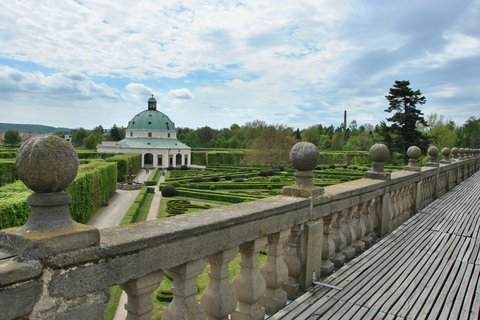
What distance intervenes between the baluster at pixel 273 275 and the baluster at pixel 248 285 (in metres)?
0.35

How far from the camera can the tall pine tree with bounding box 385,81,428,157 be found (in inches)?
1751

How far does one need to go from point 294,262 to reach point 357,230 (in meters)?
1.85

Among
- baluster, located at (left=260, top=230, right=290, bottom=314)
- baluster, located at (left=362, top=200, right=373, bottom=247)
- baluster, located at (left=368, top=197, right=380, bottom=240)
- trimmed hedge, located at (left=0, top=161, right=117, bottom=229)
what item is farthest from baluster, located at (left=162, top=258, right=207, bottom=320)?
trimmed hedge, located at (left=0, top=161, right=117, bottom=229)

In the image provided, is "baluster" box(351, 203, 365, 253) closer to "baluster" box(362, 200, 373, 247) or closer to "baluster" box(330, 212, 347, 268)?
"baluster" box(362, 200, 373, 247)

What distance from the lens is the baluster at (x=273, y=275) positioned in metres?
3.43

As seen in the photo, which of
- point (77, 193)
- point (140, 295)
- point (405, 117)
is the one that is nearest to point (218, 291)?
point (140, 295)

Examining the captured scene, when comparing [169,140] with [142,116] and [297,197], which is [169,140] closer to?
[142,116]

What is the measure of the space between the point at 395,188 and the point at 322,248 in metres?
3.08

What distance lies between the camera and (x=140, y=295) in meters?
2.22

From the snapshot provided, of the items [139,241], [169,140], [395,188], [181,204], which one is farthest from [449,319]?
[169,140]

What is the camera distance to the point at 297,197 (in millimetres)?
3986

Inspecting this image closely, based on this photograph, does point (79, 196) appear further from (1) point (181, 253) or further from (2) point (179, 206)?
(1) point (181, 253)

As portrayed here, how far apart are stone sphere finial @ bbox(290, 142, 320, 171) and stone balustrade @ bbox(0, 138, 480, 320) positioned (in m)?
0.01

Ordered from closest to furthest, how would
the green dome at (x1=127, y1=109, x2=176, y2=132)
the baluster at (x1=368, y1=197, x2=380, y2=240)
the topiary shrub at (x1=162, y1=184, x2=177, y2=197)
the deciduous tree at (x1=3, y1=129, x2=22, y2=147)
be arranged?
the baluster at (x1=368, y1=197, x2=380, y2=240)
the topiary shrub at (x1=162, y1=184, x2=177, y2=197)
the green dome at (x1=127, y1=109, x2=176, y2=132)
the deciduous tree at (x1=3, y1=129, x2=22, y2=147)
